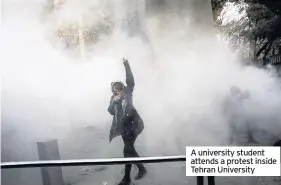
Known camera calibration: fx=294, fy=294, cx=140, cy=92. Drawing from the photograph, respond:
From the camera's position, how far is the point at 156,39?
7.18ft

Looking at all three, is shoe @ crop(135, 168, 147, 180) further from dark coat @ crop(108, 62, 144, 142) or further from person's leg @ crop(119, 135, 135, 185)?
dark coat @ crop(108, 62, 144, 142)

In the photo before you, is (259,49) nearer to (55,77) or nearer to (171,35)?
(171,35)

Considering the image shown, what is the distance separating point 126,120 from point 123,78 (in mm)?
319

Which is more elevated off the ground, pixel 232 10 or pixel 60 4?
pixel 60 4

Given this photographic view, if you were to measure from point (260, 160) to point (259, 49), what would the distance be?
80cm

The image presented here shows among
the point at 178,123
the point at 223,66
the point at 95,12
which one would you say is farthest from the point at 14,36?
the point at 223,66

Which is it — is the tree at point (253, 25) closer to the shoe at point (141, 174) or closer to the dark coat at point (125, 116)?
the dark coat at point (125, 116)

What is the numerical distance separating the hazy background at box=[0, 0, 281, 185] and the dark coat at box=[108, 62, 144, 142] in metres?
0.05

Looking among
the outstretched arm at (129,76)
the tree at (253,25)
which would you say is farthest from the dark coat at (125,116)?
the tree at (253,25)

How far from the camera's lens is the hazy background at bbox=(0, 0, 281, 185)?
217cm

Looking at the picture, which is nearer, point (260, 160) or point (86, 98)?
point (260, 160)

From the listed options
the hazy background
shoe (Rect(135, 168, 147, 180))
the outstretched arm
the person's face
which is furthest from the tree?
shoe (Rect(135, 168, 147, 180))

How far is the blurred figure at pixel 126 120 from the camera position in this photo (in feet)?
7.27

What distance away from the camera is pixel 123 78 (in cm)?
221
